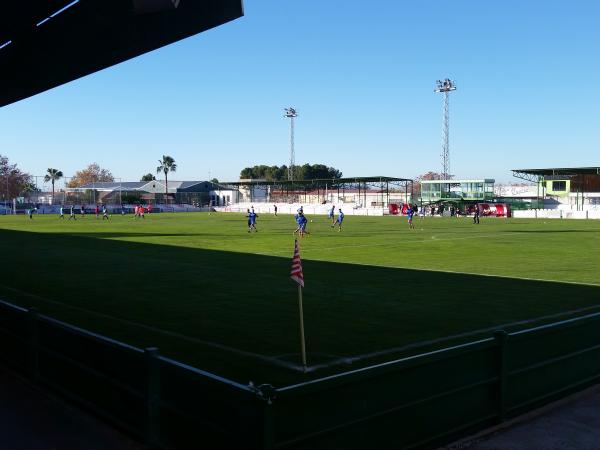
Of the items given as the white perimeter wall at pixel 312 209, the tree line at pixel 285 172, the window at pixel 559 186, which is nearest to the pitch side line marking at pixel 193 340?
the white perimeter wall at pixel 312 209

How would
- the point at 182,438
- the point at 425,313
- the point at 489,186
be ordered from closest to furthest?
1. the point at 182,438
2. the point at 425,313
3. the point at 489,186

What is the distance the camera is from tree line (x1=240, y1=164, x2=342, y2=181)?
17062 centimetres

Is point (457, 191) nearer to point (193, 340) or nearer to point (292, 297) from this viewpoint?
point (292, 297)

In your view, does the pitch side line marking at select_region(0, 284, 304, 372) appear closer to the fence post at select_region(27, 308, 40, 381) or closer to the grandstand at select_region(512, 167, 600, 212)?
the fence post at select_region(27, 308, 40, 381)

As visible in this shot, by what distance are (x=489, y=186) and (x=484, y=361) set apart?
85.8 metres

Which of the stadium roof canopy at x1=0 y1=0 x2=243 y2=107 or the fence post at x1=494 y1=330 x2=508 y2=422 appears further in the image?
the stadium roof canopy at x1=0 y1=0 x2=243 y2=107

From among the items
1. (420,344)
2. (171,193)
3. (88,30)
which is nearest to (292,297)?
(420,344)

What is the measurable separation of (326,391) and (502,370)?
2477 millimetres

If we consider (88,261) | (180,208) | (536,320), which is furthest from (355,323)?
(180,208)

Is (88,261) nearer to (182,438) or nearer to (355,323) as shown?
(355,323)

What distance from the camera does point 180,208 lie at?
114 meters

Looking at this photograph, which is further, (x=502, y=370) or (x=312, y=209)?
(x=312, y=209)

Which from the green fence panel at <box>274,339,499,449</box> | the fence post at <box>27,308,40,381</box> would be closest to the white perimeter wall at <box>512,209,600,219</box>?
the green fence panel at <box>274,339,499,449</box>

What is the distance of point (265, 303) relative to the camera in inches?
552
